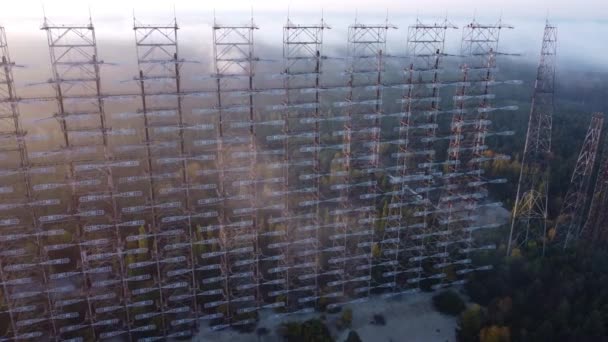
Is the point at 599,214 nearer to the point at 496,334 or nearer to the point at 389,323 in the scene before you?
the point at 496,334

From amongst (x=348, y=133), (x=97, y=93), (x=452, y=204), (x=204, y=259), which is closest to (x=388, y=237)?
(x=452, y=204)

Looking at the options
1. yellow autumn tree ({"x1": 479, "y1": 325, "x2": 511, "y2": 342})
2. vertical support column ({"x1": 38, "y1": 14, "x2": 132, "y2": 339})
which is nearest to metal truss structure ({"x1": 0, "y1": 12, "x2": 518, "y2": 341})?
vertical support column ({"x1": 38, "y1": 14, "x2": 132, "y2": 339})

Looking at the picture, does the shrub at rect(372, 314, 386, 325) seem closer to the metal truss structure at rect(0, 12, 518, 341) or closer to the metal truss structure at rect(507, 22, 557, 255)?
the metal truss structure at rect(0, 12, 518, 341)

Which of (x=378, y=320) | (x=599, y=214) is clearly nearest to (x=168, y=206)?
(x=378, y=320)

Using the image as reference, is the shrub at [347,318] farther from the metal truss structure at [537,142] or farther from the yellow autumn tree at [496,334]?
the metal truss structure at [537,142]

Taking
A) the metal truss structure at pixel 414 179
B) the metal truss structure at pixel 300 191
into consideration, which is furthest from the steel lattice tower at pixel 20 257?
the metal truss structure at pixel 414 179

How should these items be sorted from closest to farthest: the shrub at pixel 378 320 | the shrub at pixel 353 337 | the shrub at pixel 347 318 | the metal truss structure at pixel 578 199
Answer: the shrub at pixel 353 337 < the shrub at pixel 347 318 < the shrub at pixel 378 320 < the metal truss structure at pixel 578 199
